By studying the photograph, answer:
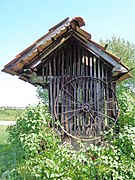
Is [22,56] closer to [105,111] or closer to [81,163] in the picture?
[105,111]

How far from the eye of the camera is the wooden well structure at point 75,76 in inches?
301

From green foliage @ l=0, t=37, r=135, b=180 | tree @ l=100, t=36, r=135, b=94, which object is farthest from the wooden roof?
tree @ l=100, t=36, r=135, b=94

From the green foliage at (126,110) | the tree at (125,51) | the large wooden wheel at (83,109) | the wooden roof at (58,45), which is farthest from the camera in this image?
the tree at (125,51)

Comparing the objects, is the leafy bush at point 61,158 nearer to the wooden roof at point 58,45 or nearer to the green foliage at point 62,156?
the green foliage at point 62,156

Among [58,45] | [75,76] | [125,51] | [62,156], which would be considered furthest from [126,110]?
[125,51]

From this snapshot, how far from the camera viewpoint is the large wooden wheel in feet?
25.4

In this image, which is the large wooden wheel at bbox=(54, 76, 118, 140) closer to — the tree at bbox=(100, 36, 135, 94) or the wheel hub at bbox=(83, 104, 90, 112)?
the wheel hub at bbox=(83, 104, 90, 112)

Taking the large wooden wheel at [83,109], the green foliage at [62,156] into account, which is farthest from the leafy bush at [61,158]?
the large wooden wheel at [83,109]

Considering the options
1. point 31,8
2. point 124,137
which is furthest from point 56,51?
point 124,137

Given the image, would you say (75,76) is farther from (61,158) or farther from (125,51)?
(125,51)

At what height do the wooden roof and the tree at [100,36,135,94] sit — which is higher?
the tree at [100,36,135,94]

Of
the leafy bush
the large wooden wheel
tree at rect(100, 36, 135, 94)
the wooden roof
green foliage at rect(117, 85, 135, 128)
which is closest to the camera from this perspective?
the leafy bush

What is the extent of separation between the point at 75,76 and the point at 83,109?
0.89m

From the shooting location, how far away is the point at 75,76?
7926 millimetres
